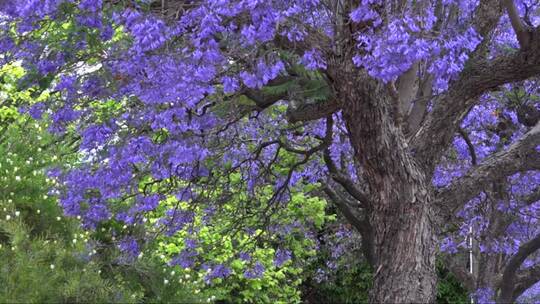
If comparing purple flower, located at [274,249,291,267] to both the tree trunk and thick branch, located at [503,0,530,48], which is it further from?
thick branch, located at [503,0,530,48]

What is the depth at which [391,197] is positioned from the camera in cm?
561

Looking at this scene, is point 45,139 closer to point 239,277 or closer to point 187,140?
point 239,277

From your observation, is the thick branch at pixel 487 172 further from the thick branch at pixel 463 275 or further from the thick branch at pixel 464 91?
the thick branch at pixel 463 275

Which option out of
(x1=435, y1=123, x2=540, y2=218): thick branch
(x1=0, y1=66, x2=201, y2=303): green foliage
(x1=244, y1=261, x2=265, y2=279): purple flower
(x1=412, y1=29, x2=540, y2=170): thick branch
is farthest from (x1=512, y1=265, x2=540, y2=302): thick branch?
(x1=0, y1=66, x2=201, y2=303): green foliage

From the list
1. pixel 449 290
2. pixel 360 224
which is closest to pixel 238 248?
pixel 360 224

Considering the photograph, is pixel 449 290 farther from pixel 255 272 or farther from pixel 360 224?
pixel 360 224

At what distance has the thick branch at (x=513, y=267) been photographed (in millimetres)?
7578

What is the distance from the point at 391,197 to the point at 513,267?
292 centimetres

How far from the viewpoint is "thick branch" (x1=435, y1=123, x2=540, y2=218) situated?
20.8 feet

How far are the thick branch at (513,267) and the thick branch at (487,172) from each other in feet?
4.38

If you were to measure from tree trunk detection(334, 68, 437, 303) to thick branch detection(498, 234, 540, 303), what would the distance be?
2.39 m

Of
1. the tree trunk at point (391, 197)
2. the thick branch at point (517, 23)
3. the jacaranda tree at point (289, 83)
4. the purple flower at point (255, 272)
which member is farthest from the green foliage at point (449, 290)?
the thick branch at point (517, 23)

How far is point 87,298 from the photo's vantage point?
5.72 metres

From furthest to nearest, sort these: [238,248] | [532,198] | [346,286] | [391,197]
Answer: [346,286] < [238,248] < [532,198] < [391,197]
